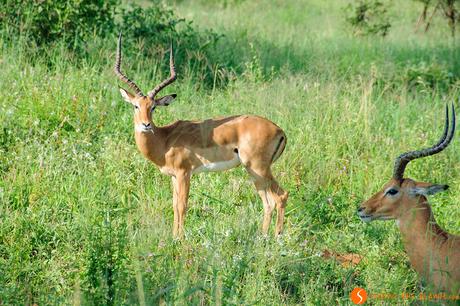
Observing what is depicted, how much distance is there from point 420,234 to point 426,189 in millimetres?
273

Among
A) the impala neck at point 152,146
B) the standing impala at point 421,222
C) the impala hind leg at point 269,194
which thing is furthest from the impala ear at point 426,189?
the impala neck at point 152,146

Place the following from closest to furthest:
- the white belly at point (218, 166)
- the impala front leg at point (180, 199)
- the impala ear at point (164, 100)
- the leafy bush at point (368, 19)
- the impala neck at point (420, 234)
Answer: the impala neck at point (420, 234) → the impala front leg at point (180, 199) → the white belly at point (218, 166) → the impala ear at point (164, 100) → the leafy bush at point (368, 19)

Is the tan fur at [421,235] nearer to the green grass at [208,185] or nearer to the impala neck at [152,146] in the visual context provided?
the green grass at [208,185]

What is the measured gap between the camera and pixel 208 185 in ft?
21.8

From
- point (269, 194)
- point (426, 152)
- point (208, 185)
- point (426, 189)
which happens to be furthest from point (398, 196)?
point (208, 185)

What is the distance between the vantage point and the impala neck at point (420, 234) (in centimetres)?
488

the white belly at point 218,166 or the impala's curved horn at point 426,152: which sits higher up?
the impala's curved horn at point 426,152

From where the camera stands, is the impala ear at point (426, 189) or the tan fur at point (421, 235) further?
the impala ear at point (426, 189)

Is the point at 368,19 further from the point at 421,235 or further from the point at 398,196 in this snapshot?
the point at 421,235

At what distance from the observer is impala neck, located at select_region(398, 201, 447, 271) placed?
4883 millimetres

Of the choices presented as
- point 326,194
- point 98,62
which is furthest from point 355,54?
point 326,194

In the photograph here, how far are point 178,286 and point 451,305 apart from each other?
58.4 inches

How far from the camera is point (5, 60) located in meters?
7.79

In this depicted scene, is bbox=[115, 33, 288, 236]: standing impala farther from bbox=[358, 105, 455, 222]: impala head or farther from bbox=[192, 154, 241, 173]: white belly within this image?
bbox=[358, 105, 455, 222]: impala head
